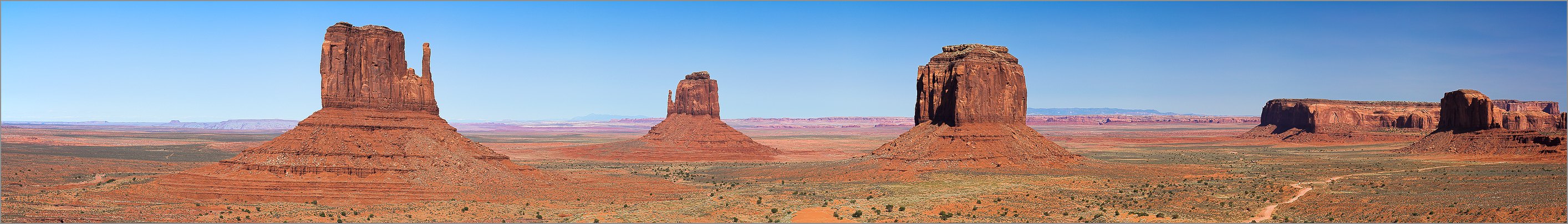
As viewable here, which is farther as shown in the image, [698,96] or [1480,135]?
[698,96]

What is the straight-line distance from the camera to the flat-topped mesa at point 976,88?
60.2m

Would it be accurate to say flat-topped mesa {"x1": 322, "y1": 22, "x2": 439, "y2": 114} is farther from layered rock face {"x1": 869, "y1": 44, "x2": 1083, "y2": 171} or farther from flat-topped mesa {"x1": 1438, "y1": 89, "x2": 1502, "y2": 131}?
flat-topped mesa {"x1": 1438, "y1": 89, "x2": 1502, "y2": 131}

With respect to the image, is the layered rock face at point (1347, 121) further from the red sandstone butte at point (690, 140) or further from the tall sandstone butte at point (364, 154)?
the tall sandstone butte at point (364, 154)

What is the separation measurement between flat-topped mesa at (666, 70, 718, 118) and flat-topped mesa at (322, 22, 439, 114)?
58.6m

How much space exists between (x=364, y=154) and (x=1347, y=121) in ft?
433

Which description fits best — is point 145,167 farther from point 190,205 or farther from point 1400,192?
point 1400,192

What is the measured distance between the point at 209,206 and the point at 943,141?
3682 cm

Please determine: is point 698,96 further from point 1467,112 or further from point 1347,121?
point 1347,121

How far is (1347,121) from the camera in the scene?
13738cm

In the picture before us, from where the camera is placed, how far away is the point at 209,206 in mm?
38125

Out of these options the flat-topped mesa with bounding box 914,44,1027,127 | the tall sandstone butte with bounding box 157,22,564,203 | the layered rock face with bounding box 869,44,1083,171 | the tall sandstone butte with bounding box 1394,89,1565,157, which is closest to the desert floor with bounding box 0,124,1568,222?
the tall sandstone butte with bounding box 157,22,564,203

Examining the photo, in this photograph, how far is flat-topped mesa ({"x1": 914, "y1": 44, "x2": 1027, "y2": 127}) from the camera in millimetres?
60156

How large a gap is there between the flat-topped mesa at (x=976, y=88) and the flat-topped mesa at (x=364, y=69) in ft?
100.0

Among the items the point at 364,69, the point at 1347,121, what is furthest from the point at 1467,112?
the point at 364,69
